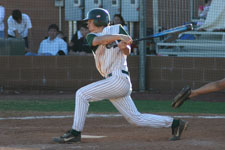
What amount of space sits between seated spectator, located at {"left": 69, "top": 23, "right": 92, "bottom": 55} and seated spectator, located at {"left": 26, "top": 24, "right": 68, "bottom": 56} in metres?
0.21

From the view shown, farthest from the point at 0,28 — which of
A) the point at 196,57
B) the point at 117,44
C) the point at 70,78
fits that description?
the point at 117,44

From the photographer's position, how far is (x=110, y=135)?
245 inches

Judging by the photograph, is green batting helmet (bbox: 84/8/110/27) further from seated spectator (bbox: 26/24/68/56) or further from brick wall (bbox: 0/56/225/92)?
seated spectator (bbox: 26/24/68/56)

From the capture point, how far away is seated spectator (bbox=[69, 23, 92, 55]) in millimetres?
12219

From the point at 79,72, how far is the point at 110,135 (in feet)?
19.0

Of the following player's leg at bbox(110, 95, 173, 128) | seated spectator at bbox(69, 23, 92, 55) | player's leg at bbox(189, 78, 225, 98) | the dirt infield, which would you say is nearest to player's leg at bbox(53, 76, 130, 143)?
player's leg at bbox(110, 95, 173, 128)

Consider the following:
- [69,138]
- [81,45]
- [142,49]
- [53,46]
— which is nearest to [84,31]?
[81,45]

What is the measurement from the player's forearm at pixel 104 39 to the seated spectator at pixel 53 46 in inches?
273

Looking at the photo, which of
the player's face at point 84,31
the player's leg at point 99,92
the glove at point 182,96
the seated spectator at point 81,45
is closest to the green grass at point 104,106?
the seated spectator at point 81,45

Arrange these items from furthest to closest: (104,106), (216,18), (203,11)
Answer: (203,11) → (216,18) → (104,106)

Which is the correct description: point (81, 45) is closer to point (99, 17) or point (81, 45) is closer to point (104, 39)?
point (99, 17)

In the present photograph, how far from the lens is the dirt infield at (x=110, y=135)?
521 cm

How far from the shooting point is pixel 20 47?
1239 cm

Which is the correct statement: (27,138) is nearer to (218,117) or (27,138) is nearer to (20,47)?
(218,117)
